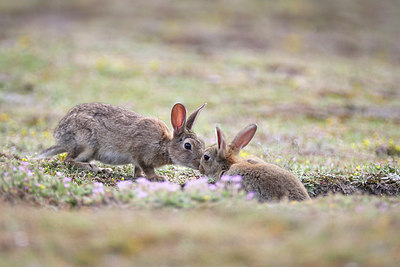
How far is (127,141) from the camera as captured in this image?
28.0ft

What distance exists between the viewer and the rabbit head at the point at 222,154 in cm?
777

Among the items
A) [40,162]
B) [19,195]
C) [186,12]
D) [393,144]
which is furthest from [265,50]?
[19,195]

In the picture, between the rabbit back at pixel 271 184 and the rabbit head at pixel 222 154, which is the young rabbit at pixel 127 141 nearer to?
the rabbit head at pixel 222 154

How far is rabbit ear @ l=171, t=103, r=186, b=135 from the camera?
8.41 metres

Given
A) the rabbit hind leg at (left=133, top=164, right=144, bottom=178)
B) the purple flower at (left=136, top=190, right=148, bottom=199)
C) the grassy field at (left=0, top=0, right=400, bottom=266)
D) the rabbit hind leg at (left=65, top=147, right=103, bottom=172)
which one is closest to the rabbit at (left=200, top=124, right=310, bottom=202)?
the grassy field at (left=0, top=0, right=400, bottom=266)

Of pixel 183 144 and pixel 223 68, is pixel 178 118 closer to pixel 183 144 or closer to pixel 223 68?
pixel 183 144

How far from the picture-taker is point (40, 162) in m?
8.37

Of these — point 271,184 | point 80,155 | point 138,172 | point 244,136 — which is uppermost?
point 244,136

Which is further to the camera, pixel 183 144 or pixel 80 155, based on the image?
pixel 80 155

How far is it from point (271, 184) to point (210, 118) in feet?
27.6

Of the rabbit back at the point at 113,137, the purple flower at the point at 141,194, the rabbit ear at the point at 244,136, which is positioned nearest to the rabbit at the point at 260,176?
the rabbit ear at the point at 244,136

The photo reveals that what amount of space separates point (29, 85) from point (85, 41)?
9.55 m

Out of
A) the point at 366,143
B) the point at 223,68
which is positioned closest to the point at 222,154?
the point at 366,143

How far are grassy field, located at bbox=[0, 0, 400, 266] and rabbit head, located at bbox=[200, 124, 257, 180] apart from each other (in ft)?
1.58
